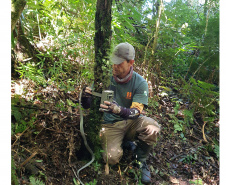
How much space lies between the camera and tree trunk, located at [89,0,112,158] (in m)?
2.12

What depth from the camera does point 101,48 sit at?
7.24ft

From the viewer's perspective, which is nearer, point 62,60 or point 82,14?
point 82,14

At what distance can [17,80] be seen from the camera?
122 inches

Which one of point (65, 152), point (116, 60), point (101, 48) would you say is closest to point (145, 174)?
point (65, 152)

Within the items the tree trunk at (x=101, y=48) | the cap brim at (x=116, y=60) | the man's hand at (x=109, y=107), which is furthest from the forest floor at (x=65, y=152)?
the cap brim at (x=116, y=60)

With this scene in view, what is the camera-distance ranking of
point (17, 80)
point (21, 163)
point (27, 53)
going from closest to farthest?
point (21, 163)
point (17, 80)
point (27, 53)

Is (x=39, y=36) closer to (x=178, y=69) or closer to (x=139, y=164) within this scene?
(x=139, y=164)

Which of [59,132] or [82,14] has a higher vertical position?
[82,14]

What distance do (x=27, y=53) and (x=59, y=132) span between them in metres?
1.70

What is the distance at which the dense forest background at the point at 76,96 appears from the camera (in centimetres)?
223

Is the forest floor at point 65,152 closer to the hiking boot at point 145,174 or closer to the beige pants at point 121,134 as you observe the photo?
the hiking boot at point 145,174

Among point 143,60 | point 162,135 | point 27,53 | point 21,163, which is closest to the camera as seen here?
point 21,163

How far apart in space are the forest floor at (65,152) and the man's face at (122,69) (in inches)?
28.2

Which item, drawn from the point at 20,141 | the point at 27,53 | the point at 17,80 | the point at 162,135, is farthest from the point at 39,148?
the point at 162,135
